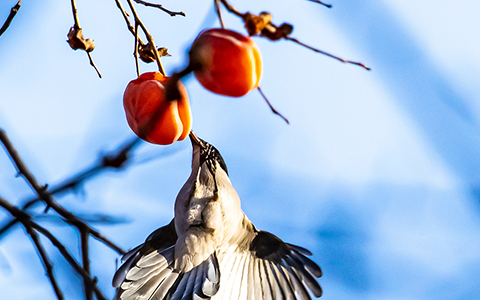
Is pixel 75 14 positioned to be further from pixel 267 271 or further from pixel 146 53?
pixel 267 271

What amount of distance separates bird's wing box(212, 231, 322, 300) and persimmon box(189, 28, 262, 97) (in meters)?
1.79

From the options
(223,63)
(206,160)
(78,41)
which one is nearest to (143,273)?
(206,160)

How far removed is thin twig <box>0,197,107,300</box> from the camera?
1.51 metres

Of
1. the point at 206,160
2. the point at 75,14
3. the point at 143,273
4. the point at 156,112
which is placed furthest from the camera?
the point at 206,160

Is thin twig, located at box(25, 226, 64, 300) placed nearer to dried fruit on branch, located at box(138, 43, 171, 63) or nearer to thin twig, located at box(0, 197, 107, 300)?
thin twig, located at box(0, 197, 107, 300)

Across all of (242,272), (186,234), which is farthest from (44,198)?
(242,272)

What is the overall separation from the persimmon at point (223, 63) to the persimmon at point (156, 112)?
0.21 m

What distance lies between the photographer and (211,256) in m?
2.57

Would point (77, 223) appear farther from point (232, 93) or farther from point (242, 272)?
point (242, 272)

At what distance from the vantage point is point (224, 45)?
3.76ft

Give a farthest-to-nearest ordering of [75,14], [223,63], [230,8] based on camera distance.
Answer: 1. [75,14]
2. [223,63]
3. [230,8]

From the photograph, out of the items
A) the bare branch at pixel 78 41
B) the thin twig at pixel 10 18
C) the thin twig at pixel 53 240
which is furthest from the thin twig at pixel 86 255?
the thin twig at pixel 10 18

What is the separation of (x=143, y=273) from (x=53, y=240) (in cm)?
75

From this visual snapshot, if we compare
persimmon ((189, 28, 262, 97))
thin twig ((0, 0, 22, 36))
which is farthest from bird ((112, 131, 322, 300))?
persimmon ((189, 28, 262, 97))
